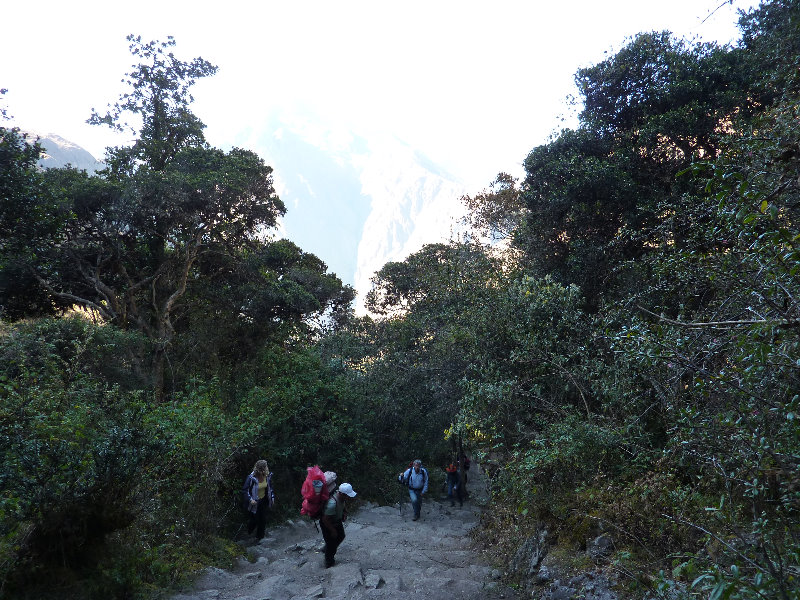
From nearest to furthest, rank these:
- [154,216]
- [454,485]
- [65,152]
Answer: [154,216], [454,485], [65,152]

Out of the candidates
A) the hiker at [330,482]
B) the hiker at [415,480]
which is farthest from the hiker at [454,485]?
the hiker at [330,482]

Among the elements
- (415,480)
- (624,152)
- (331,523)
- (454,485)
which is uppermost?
(624,152)

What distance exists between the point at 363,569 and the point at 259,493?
2883mm

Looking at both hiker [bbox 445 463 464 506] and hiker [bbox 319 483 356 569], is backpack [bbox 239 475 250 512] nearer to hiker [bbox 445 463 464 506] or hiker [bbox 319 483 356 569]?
hiker [bbox 319 483 356 569]

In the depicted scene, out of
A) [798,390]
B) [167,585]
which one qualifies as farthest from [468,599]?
[798,390]

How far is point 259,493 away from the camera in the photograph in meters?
9.58

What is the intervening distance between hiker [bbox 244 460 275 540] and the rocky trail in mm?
443

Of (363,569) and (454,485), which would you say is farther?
(454,485)

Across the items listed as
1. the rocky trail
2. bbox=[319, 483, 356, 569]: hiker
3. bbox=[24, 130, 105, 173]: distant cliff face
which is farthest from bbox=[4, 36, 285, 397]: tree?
bbox=[24, 130, 105, 173]: distant cliff face

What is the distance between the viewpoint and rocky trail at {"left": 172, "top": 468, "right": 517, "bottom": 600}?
6.48m

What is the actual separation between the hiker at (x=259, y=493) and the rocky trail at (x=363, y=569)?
443 mm

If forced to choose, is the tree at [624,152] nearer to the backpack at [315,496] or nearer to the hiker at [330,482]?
the hiker at [330,482]

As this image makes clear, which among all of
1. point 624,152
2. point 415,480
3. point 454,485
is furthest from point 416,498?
point 624,152

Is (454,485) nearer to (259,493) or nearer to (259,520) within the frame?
(259,520)
